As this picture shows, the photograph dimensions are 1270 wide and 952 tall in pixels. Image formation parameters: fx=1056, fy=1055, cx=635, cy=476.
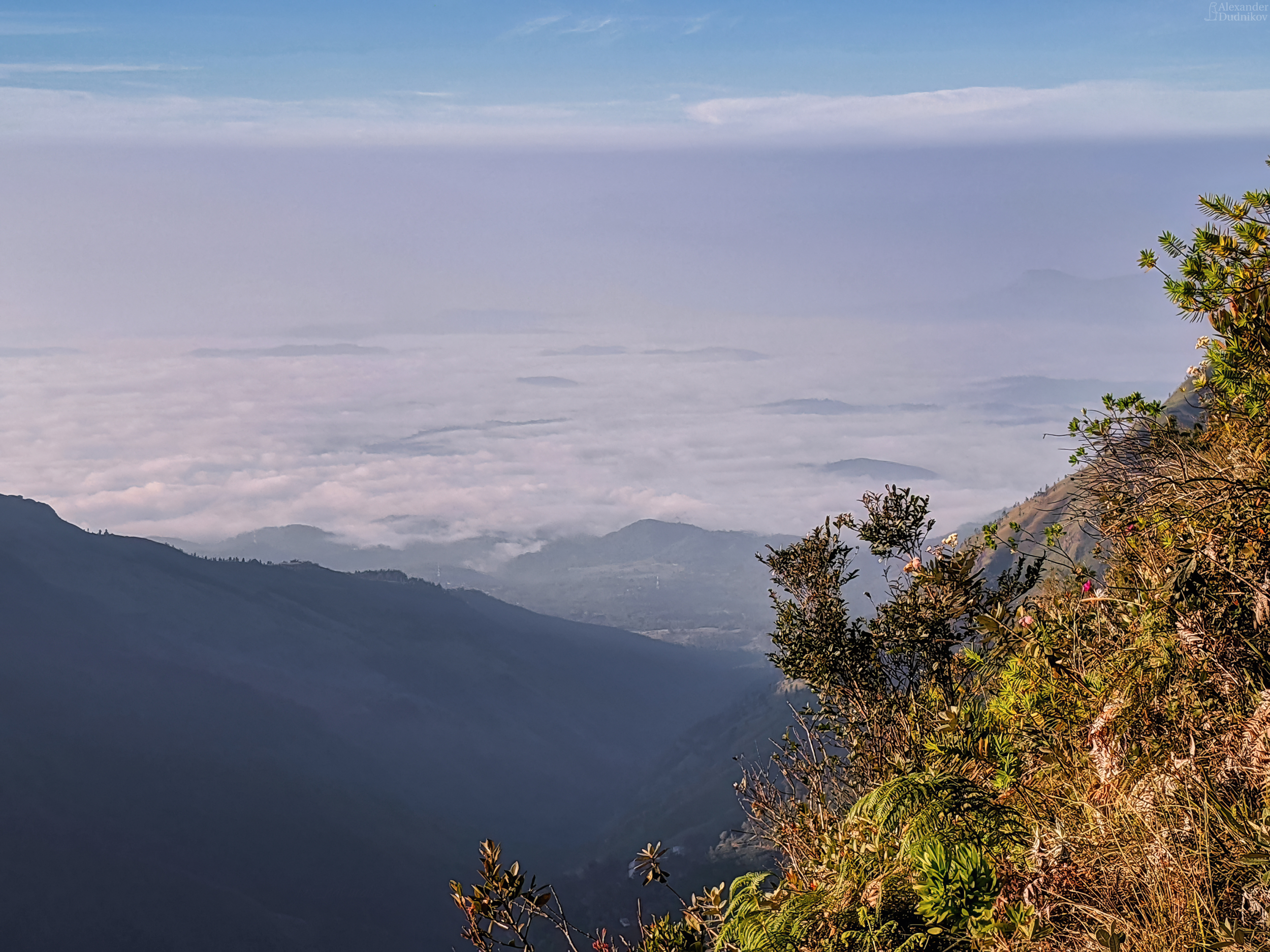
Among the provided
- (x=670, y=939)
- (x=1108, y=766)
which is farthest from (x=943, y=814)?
(x=670, y=939)

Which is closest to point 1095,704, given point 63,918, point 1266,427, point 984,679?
point 1266,427

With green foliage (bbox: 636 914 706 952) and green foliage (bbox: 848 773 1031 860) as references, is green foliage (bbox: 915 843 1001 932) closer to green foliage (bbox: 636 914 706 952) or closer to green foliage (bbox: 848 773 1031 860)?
green foliage (bbox: 848 773 1031 860)

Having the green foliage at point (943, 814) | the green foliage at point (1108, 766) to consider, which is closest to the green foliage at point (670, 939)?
the green foliage at point (1108, 766)

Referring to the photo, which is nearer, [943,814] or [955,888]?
[955,888]

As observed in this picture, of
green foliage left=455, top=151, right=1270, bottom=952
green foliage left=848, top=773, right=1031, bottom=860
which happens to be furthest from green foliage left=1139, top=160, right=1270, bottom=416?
green foliage left=848, top=773, right=1031, bottom=860

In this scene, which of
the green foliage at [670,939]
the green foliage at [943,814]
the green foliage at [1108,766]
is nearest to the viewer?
the green foliage at [1108,766]

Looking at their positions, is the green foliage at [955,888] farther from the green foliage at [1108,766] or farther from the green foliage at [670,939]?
the green foliage at [670,939]

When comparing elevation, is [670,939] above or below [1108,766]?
below

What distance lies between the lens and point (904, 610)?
12.1 meters

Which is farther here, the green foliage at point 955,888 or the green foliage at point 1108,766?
the green foliage at point 955,888

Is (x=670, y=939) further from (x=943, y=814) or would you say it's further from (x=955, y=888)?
(x=955, y=888)

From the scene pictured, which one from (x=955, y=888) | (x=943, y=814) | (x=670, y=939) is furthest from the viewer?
(x=670, y=939)

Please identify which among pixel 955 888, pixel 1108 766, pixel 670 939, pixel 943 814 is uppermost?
A: pixel 1108 766

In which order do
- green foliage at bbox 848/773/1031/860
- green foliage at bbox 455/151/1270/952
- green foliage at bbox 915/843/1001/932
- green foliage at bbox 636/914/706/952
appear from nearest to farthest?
green foliage at bbox 455/151/1270/952
green foliage at bbox 915/843/1001/932
green foliage at bbox 848/773/1031/860
green foliage at bbox 636/914/706/952
